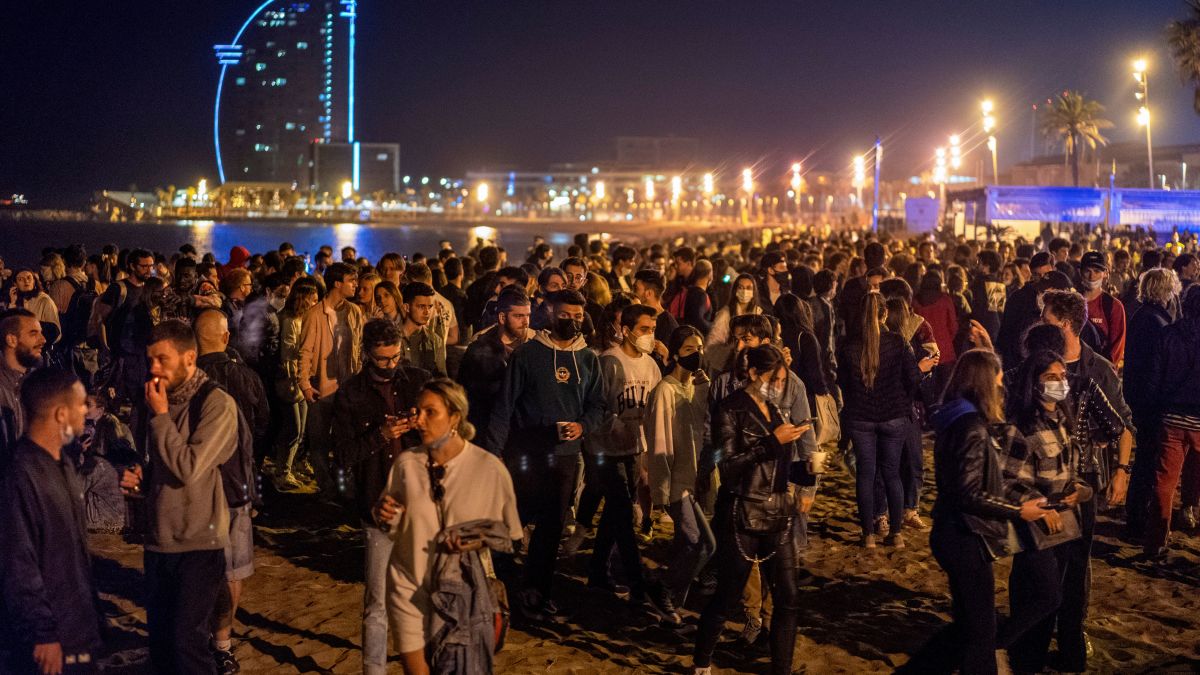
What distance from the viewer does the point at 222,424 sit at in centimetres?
459

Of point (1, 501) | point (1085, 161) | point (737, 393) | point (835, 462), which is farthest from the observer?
point (1085, 161)

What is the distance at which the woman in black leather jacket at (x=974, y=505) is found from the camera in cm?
471

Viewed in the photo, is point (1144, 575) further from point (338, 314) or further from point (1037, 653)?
point (338, 314)

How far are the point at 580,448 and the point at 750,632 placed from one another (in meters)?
1.37

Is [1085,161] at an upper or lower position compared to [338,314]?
upper

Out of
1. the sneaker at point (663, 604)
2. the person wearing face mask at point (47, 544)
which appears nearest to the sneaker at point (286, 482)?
the sneaker at point (663, 604)

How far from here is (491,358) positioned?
6.76m

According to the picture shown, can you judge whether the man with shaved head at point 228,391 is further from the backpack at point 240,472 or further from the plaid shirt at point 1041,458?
the plaid shirt at point 1041,458

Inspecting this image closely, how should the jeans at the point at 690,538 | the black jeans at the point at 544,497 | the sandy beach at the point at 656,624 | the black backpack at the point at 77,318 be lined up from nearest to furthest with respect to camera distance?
the sandy beach at the point at 656,624
the jeans at the point at 690,538
the black jeans at the point at 544,497
the black backpack at the point at 77,318

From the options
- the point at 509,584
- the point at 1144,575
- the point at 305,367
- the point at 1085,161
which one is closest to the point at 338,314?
the point at 305,367

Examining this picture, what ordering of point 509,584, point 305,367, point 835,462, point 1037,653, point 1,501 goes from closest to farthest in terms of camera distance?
1. point 1,501
2. point 1037,653
3. point 509,584
4. point 305,367
5. point 835,462

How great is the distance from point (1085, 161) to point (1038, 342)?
109 meters

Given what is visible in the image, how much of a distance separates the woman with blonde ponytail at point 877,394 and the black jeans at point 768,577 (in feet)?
8.45

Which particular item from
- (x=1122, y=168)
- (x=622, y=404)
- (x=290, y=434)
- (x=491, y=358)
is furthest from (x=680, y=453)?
(x=1122, y=168)
